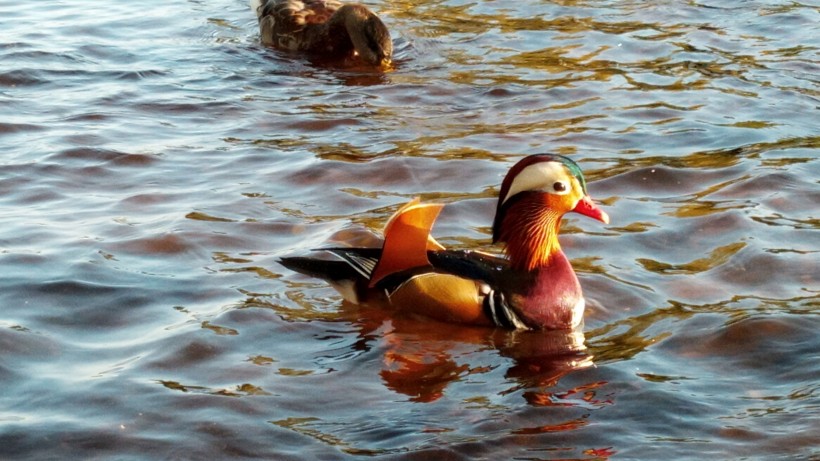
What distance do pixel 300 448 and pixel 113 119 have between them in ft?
19.0

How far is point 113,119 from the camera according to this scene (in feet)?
35.3

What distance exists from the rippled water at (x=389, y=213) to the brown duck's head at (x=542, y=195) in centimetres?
54

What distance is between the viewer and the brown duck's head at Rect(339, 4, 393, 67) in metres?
12.4

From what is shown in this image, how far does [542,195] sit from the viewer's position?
714cm

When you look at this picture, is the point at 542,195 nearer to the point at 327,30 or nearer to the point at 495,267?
the point at 495,267

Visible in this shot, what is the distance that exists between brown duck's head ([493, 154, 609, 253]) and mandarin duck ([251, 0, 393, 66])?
543 cm

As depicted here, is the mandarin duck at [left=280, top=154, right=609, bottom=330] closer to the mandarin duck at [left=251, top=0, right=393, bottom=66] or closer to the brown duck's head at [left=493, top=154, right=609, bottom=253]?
the brown duck's head at [left=493, top=154, right=609, bottom=253]

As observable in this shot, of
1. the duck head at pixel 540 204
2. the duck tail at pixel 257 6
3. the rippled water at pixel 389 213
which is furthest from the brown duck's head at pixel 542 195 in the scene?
the duck tail at pixel 257 6

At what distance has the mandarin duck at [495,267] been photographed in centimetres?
696

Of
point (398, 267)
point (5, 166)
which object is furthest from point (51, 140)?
point (398, 267)

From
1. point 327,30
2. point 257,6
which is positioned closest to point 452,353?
point 327,30

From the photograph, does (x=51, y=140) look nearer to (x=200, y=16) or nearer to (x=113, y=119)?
(x=113, y=119)

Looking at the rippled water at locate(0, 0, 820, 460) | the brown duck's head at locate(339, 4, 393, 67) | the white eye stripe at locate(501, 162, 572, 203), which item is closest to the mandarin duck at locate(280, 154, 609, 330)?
the white eye stripe at locate(501, 162, 572, 203)

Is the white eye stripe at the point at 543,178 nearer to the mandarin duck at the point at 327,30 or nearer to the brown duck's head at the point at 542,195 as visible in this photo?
the brown duck's head at the point at 542,195
